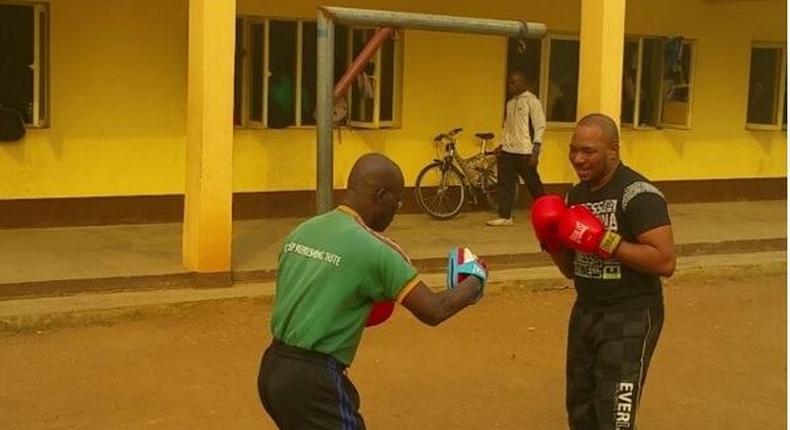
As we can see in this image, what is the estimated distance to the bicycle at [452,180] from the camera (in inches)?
487

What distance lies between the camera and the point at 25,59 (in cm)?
1059

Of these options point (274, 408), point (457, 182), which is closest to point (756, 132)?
point (457, 182)

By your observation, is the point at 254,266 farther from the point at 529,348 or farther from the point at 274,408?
the point at 274,408

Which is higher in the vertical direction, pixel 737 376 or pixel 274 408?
pixel 274 408

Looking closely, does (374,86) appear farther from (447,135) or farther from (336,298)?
(336,298)

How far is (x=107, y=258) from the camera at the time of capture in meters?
9.32

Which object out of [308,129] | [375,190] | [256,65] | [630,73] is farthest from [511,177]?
[375,190]

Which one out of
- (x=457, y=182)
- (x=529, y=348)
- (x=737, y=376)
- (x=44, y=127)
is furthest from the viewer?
(x=457, y=182)

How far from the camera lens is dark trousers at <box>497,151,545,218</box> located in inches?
461

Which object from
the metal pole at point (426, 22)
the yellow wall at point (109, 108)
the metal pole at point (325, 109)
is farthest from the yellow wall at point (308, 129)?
the metal pole at point (325, 109)

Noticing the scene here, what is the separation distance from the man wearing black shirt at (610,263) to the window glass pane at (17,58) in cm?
698

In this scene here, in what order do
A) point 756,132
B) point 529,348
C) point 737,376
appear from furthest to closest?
point 756,132 < point 529,348 < point 737,376

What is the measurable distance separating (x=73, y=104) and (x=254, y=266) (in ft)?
8.93

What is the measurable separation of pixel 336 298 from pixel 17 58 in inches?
301
